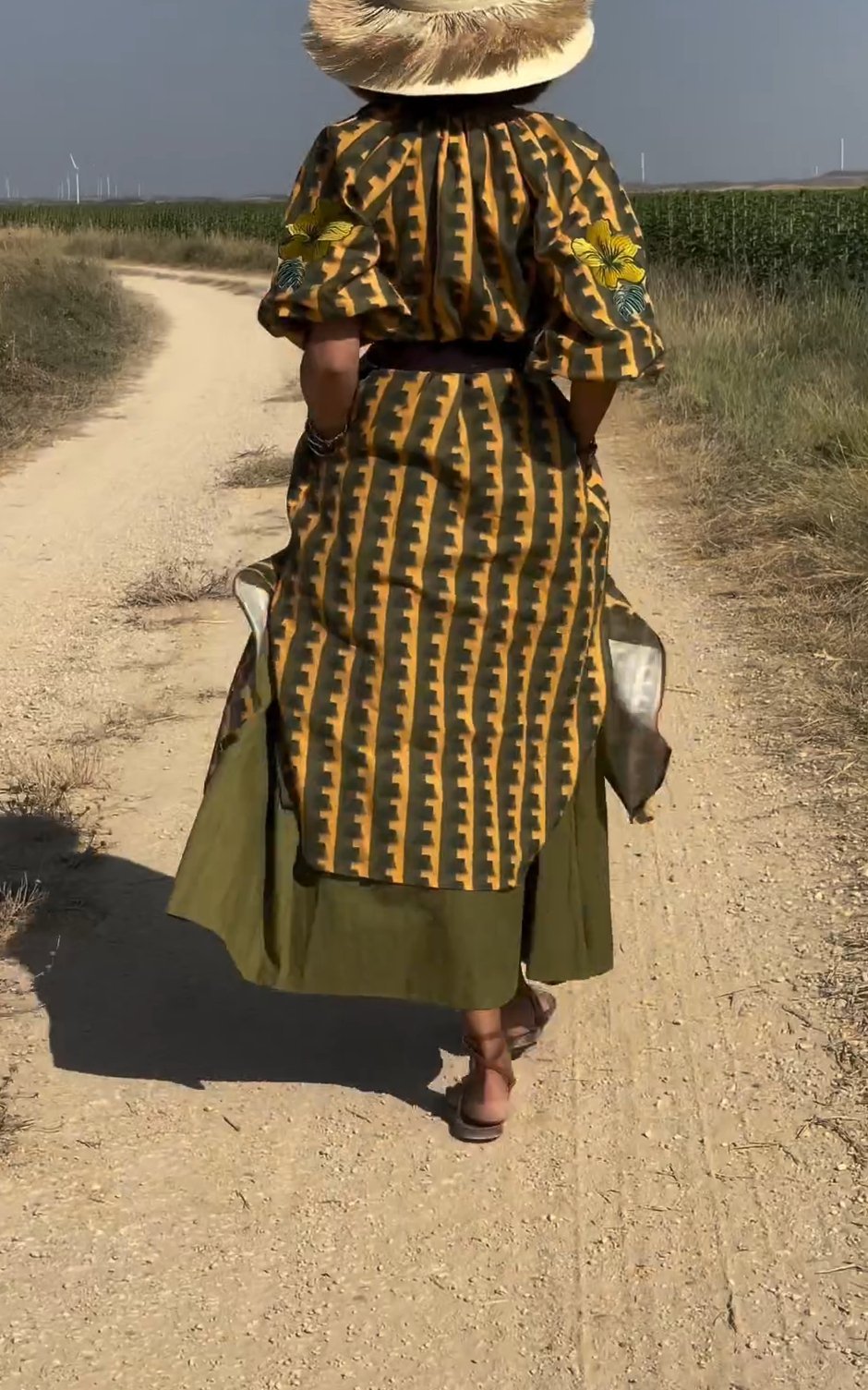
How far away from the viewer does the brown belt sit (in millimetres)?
2266

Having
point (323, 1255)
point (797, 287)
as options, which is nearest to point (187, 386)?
point (797, 287)

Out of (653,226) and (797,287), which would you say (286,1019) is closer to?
(797,287)

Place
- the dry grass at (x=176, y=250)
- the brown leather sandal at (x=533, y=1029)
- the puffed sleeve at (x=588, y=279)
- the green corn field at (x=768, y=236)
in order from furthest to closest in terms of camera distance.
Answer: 1. the dry grass at (x=176, y=250)
2. the green corn field at (x=768, y=236)
3. the brown leather sandal at (x=533, y=1029)
4. the puffed sleeve at (x=588, y=279)

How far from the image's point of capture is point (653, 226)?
71.5ft

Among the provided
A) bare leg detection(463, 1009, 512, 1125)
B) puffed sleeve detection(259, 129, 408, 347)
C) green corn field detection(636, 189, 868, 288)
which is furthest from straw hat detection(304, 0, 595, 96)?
green corn field detection(636, 189, 868, 288)

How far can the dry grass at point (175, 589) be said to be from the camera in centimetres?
604

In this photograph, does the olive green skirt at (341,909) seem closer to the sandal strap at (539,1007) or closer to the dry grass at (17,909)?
the sandal strap at (539,1007)

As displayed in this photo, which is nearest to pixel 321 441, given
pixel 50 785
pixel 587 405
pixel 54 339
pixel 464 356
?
pixel 464 356

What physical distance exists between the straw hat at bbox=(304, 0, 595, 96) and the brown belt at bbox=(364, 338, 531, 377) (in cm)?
35

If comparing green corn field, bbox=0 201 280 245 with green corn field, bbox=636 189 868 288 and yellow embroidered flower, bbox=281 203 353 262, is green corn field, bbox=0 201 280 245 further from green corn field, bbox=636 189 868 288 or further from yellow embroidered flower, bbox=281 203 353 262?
yellow embroidered flower, bbox=281 203 353 262

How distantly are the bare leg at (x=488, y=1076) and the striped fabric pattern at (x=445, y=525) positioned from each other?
35 cm

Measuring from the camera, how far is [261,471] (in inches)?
346

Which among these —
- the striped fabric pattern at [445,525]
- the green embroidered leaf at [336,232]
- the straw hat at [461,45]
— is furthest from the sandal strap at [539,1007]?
the straw hat at [461,45]

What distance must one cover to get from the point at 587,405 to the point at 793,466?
4.98 m
